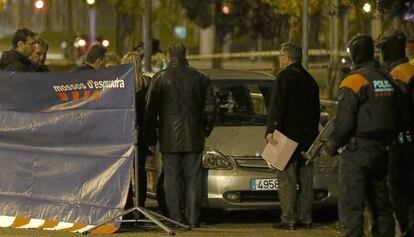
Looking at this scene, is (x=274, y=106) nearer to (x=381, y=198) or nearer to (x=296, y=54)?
(x=296, y=54)

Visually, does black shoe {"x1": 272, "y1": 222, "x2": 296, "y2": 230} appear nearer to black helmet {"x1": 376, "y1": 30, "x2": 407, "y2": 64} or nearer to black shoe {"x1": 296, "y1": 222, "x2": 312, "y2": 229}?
black shoe {"x1": 296, "y1": 222, "x2": 312, "y2": 229}

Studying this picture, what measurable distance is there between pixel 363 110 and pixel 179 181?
299 cm

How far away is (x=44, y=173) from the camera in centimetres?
1156

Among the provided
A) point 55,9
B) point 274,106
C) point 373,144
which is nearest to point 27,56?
point 274,106

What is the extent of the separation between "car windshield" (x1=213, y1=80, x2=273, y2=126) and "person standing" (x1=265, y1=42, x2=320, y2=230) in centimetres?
131

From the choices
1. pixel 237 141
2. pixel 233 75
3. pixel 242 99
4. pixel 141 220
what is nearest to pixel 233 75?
pixel 233 75

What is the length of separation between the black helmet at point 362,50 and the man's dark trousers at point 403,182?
36.6 inches

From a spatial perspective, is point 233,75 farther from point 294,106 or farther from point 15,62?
point 15,62

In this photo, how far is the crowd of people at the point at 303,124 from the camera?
358 inches

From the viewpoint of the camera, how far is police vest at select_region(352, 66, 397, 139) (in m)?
9.05

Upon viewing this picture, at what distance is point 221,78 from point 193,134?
1865 mm

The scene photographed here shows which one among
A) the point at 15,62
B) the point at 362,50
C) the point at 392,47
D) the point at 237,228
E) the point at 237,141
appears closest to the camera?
the point at 362,50

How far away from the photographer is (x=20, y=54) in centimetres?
1257

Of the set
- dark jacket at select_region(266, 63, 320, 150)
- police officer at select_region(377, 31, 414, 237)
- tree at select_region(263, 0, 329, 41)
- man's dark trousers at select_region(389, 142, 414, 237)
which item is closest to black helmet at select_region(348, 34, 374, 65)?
police officer at select_region(377, 31, 414, 237)
